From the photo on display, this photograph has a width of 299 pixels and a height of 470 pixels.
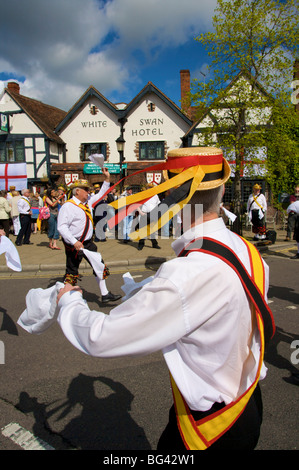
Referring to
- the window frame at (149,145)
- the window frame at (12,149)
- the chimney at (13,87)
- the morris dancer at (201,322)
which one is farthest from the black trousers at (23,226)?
the chimney at (13,87)

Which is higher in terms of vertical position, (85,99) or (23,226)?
(85,99)

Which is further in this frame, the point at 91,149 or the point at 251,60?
the point at 91,149

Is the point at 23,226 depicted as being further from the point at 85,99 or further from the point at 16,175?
the point at 85,99

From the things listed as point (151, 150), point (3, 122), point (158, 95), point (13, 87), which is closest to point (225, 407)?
point (151, 150)

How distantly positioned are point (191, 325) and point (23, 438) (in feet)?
6.57

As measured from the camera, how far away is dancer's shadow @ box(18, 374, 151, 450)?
2.41 m

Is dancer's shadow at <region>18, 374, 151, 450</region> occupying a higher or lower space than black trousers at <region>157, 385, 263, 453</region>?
lower

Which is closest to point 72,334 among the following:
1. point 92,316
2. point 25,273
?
point 92,316

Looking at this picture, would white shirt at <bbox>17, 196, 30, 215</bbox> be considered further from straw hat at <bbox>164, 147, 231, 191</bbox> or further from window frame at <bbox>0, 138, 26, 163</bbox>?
window frame at <bbox>0, 138, 26, 163</bbox>

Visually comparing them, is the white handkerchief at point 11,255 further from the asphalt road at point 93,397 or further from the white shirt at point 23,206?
the white shirt at point 23,206

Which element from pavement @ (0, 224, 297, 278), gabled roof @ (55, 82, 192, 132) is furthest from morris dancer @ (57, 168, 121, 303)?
gabled roof @ (55, 82, 192, 132)

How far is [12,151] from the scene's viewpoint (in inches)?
907

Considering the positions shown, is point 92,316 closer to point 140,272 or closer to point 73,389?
point 73,389
